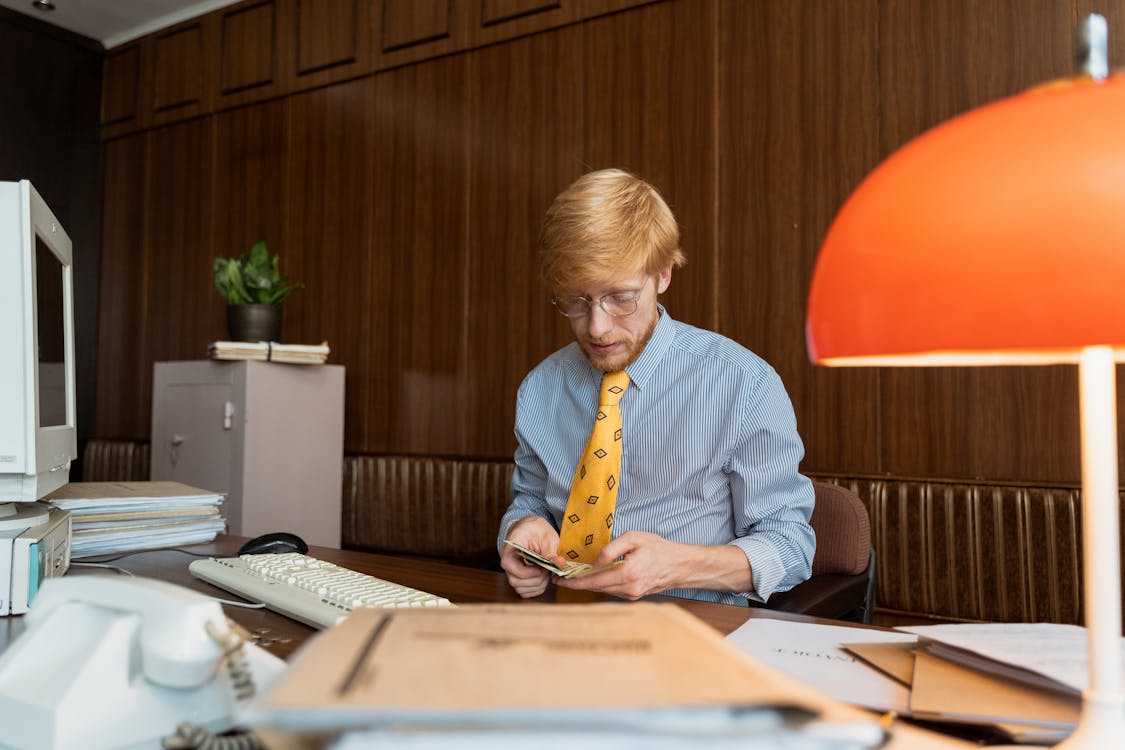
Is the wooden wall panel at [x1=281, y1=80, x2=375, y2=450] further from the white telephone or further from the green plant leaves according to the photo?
the white telephone

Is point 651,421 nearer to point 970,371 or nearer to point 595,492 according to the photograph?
point 595,492

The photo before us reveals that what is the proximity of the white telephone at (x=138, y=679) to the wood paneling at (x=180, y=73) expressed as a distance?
16.2 feet

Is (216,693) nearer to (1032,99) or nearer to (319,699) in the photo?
(319,699)

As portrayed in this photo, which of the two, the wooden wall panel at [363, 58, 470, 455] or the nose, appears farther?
the wooden wall panel at [363, 58, 470, 455]

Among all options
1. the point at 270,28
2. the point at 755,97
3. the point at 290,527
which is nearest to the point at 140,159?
the point at 270,28

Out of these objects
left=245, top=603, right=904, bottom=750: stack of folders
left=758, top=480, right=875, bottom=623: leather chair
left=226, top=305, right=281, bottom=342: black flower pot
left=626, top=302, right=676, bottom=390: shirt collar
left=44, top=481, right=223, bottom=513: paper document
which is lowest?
left=758, top=480, right=875, bottom=623: leather chair

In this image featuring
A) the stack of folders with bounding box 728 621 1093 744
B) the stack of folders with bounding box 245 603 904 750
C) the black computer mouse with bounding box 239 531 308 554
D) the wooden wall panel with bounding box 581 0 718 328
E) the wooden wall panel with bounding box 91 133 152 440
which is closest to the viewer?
the stack of folders with bounding box 245 603 904 750

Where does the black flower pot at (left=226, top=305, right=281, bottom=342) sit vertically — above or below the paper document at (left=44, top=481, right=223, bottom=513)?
above

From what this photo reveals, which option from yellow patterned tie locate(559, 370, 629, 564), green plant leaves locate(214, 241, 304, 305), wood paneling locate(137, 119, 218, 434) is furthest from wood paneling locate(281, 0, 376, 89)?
yellow patterned tie locate(559, 370, 629, 564)

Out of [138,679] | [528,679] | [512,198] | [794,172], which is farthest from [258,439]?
[528,679]

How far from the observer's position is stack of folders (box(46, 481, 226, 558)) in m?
1.73

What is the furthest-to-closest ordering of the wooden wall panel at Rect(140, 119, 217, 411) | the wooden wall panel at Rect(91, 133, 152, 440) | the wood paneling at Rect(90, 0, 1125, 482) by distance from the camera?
the wooden wall panel at Rect(91, 133, 152, 440) → the wooden wall panel at Rect(140, 119, 217, 411) → the wood paneling at Rect(90, 0, 1125, 482)

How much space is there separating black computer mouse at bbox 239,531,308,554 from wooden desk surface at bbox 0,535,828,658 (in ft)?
0.15

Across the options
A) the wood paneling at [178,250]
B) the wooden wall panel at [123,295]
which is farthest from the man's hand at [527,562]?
the wooden wall panel at [123,295]
